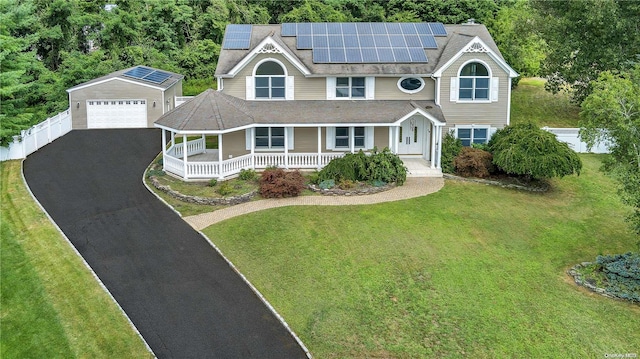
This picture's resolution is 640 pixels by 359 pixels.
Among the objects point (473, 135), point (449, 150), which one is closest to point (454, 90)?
point (473, 135)

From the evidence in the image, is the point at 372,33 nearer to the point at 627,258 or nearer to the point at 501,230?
the point at 501,230

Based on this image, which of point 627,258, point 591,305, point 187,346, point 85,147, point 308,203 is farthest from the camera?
point 85,147

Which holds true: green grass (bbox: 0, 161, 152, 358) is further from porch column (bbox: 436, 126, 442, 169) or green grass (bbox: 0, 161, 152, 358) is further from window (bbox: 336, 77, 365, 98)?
porch column (bbox: 436, 126, 442, 169)

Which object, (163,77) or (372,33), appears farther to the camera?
(163,77)

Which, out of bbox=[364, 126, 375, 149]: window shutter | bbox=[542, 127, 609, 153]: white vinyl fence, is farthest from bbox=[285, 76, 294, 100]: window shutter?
bbox=[542, 127, 609, 153]: white vinyl fence

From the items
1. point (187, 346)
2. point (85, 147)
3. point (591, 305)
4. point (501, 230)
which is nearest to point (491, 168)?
point (501, 230)

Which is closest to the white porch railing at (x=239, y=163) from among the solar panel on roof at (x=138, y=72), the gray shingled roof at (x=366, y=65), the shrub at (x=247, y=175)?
the shrub at (x=247, y=175)

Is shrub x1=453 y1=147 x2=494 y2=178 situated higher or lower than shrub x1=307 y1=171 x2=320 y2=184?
higher
